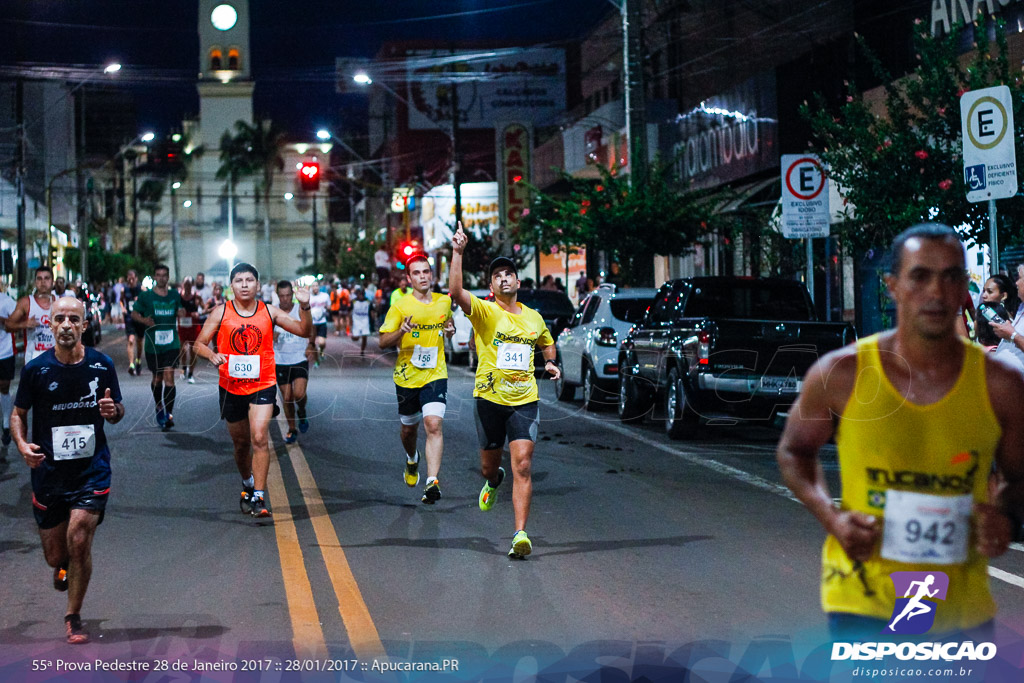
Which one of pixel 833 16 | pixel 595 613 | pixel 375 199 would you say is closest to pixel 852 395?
pixel 595 613

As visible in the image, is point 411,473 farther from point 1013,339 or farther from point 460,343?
point 460,343

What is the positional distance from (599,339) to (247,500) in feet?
31.5

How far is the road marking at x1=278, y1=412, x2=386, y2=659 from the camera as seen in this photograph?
259 inches

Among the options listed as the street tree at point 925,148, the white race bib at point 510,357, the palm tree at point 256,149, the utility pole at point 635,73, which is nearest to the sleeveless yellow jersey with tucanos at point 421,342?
the white race bib at point 510,357

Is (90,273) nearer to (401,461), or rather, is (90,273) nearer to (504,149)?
(504,149)

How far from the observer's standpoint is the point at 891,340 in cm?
372

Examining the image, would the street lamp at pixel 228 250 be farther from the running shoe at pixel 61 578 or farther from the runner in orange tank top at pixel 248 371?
the running shoe at pixel 61 578

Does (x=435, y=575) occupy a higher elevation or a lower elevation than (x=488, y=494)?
lower

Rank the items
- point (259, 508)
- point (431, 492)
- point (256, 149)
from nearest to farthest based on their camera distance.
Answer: point (259, 508)
point (431, 492)
point (256, 149)

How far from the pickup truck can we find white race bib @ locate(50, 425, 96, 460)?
8967 millimetres

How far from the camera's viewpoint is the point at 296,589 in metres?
7.91

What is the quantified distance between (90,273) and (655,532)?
227 ft

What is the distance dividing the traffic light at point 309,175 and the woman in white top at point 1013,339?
29034 mm

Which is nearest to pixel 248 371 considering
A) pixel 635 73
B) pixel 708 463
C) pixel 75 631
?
pixel 75 631
